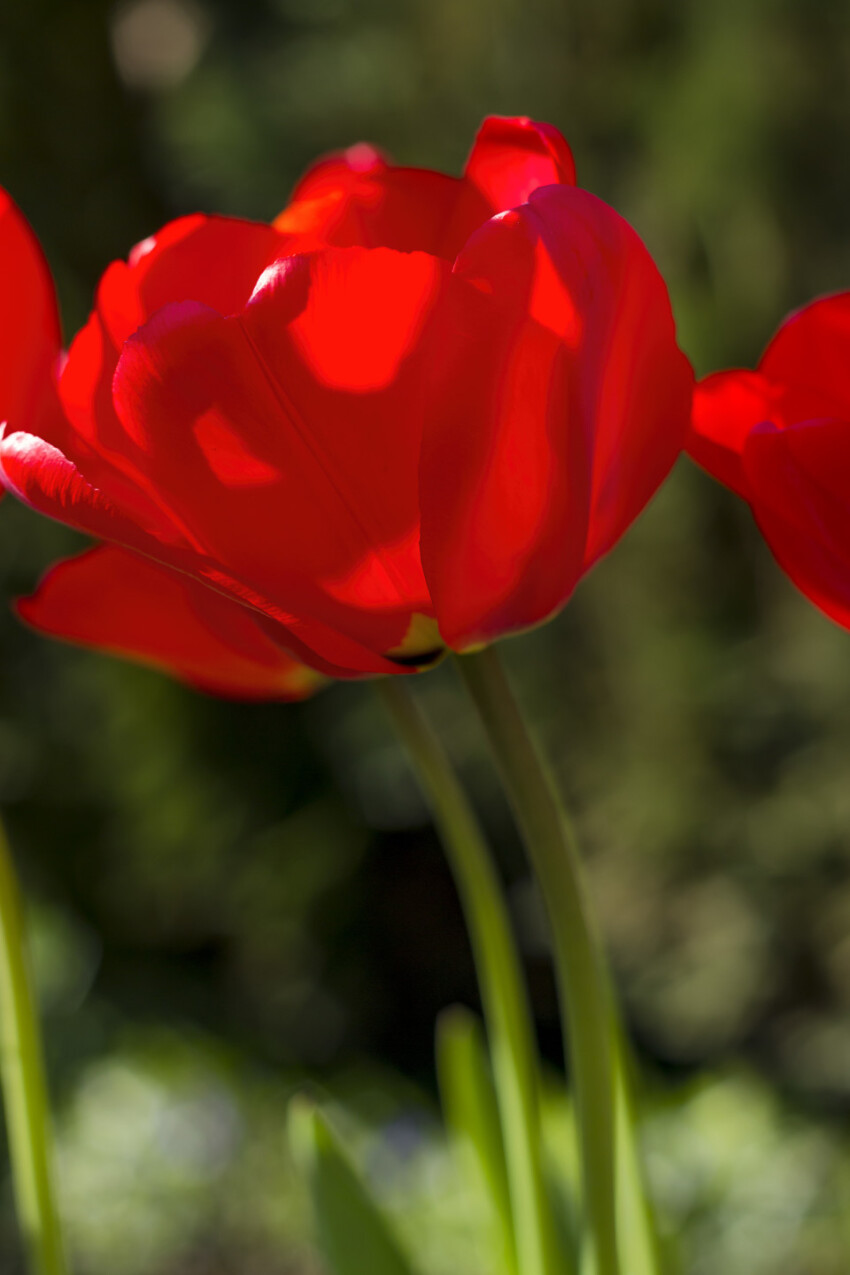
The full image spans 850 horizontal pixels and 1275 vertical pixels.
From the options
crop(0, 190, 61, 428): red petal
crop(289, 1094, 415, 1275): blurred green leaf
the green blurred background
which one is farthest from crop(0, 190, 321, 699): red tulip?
the green blurred background

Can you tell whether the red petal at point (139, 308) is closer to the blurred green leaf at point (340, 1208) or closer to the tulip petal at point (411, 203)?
the tulip petal at point (411, 203)

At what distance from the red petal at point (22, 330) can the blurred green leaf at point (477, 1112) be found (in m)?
0.23

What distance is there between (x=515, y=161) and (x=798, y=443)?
0.07m

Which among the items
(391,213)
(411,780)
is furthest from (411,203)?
(411,780)

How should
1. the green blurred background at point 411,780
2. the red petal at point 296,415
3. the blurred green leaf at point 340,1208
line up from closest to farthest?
the red petal at point 296,415 → the blurred green leaf at point 340,1208 → the green blurred background at point 411,780

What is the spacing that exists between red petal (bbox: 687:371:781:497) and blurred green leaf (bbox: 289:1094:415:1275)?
18 cm

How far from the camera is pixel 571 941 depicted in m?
0.18

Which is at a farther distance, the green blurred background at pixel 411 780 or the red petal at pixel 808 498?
the green blurred background at pixel 411 780

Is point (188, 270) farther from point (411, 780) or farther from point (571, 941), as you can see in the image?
point (411, 780)

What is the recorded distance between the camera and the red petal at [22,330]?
202mm

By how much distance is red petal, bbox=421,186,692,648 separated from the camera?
0.54 feet

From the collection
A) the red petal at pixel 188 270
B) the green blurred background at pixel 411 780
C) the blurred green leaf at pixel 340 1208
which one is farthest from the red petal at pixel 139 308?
the green blurred background at pixel 411 780

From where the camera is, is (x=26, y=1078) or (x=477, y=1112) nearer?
(x=26, y=1078)

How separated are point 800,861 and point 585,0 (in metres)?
0.94
